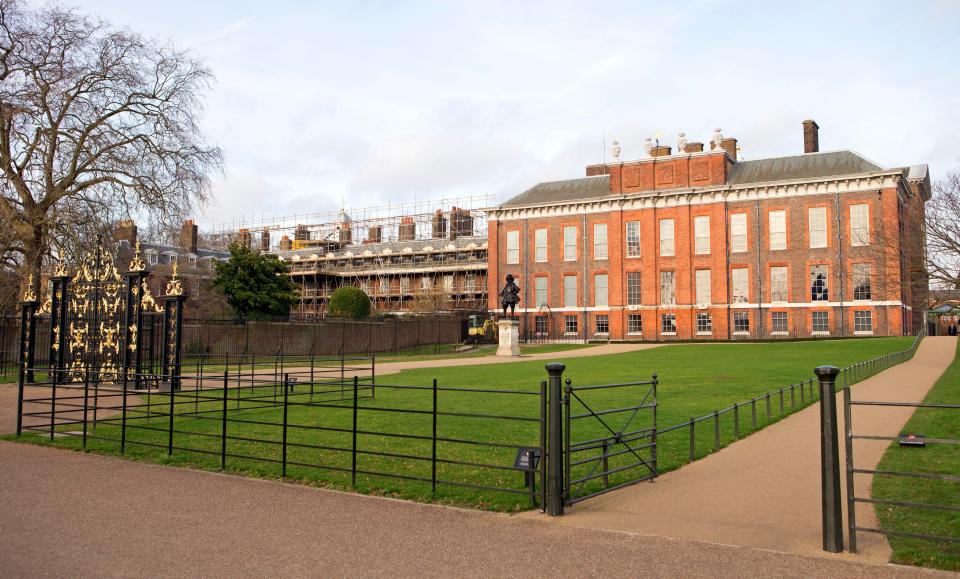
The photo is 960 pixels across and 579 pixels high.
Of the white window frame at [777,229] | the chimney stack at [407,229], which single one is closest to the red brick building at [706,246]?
the white window frame at [777,229]

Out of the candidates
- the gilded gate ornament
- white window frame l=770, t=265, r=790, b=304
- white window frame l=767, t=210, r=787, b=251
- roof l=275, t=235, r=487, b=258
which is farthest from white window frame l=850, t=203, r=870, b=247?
the gilded gate ornament

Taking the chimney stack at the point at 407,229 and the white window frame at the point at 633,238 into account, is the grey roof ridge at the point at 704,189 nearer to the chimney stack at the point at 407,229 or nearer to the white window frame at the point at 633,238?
the white window frame at the point at 633,238

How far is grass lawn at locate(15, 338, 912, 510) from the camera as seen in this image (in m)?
9.30

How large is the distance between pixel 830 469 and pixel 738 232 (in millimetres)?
48085

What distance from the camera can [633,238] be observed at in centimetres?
5525

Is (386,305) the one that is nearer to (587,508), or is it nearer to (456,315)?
(456,315)

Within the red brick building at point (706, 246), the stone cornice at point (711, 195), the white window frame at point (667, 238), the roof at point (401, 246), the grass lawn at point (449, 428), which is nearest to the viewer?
the grass lawn at point (449, 428)

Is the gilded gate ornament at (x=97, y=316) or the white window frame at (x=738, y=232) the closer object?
the gilded gate ornament at (x=97, y=316)

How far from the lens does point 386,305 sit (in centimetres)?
7506

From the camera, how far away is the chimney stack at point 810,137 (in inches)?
2141

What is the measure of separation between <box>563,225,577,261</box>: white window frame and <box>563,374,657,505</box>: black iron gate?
4039cm

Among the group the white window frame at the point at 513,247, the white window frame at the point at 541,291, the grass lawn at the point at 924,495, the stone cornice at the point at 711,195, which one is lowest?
the grass lawn at the point at 924,495

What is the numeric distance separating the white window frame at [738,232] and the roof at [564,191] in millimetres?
9514

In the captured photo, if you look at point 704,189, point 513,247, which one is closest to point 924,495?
point 704,189
